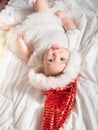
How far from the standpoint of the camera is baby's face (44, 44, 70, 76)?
1023mm

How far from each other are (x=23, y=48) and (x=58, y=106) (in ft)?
1.26

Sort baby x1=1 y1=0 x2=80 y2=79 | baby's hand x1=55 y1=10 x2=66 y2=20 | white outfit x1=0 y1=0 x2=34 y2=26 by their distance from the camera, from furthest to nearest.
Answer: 1. white outfit x1=0 y1=0 x2=34 y2=26
2. baby's hand x1=55 y1=10 x2=66 y2=20
3. baby x1=1 y1=0 x2=80 y2=79

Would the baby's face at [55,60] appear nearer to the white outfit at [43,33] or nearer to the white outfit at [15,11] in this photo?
the white outfit at [43,33]

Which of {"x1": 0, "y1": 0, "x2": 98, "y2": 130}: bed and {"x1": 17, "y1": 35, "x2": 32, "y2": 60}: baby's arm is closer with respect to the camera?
{"x1": 0, "y1": 0, "x2": 98, "y2": 130}: bed

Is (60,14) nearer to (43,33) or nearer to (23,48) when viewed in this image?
(43,33)

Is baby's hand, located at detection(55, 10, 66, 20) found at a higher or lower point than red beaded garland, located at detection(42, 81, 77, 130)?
higher

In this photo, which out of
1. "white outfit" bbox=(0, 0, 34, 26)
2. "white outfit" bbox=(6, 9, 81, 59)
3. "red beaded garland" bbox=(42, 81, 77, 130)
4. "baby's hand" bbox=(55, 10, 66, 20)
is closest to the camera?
"red beaded garland" bbox=(42, 81, 77, 130)

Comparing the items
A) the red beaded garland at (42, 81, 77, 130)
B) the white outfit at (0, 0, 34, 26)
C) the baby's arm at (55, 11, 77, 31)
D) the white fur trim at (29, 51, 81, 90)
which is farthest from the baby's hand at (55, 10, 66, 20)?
the red beaded garland at (42, 81, 77, 130)

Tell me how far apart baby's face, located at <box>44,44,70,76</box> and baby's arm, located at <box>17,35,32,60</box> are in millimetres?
155

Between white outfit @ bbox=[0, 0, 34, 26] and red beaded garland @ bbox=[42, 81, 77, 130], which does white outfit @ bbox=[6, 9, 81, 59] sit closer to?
white outfit @ bbox=[0, 0, 34, 26]

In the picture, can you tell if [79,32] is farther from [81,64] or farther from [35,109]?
[35,109]

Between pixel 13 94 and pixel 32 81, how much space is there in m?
0.12

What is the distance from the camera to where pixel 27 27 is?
130 centimetres

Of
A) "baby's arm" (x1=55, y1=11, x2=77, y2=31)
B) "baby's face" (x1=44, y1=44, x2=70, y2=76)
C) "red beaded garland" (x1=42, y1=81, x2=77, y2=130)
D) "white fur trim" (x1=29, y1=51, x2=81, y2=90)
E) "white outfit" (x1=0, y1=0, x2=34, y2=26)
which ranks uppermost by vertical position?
"white outfit" (x1=0, y1=0, x2=34, y2=26)
